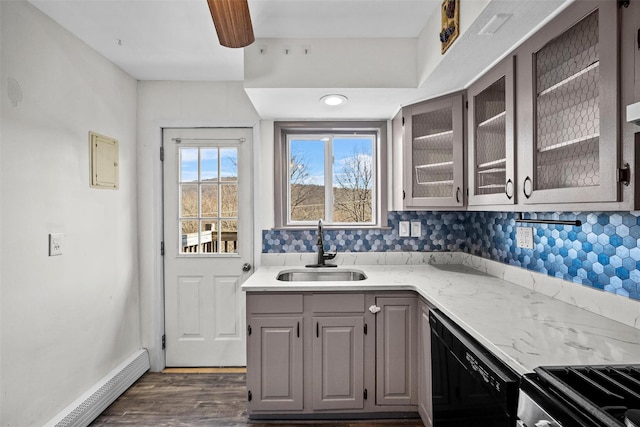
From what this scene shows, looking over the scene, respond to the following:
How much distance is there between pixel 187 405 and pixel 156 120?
2.18 m

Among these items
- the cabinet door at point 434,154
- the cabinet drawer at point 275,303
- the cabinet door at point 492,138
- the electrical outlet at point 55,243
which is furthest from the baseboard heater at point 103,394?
the cabinet door at point 492,138

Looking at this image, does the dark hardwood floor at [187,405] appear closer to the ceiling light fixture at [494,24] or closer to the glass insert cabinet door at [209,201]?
the glass insert cabinet door at [209,201]

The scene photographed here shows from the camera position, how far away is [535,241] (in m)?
1.93

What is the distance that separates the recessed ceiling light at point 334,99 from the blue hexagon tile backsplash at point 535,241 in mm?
1021

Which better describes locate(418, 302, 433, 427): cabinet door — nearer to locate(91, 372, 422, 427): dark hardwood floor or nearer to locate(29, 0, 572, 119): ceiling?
locate(91, 372, 422, 427): dark hardwood floor

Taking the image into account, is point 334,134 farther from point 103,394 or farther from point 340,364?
point 103,394

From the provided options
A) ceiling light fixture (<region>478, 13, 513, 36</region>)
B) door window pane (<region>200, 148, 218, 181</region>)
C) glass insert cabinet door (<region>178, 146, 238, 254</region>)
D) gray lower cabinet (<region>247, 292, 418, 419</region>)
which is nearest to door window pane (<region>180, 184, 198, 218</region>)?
glass insert cabinet door (<region>178, 146, 238, 254</region>)

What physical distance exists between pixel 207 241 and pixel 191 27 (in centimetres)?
162

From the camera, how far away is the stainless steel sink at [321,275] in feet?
8.70

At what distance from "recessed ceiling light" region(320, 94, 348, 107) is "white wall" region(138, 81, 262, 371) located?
30.8 inches

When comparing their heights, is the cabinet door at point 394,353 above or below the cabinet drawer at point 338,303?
below

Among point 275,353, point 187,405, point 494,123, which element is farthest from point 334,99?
point 187,405

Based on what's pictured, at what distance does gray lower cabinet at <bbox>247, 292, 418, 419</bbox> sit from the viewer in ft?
6.97

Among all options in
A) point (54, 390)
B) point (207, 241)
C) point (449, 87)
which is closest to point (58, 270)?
point (54, 390)
